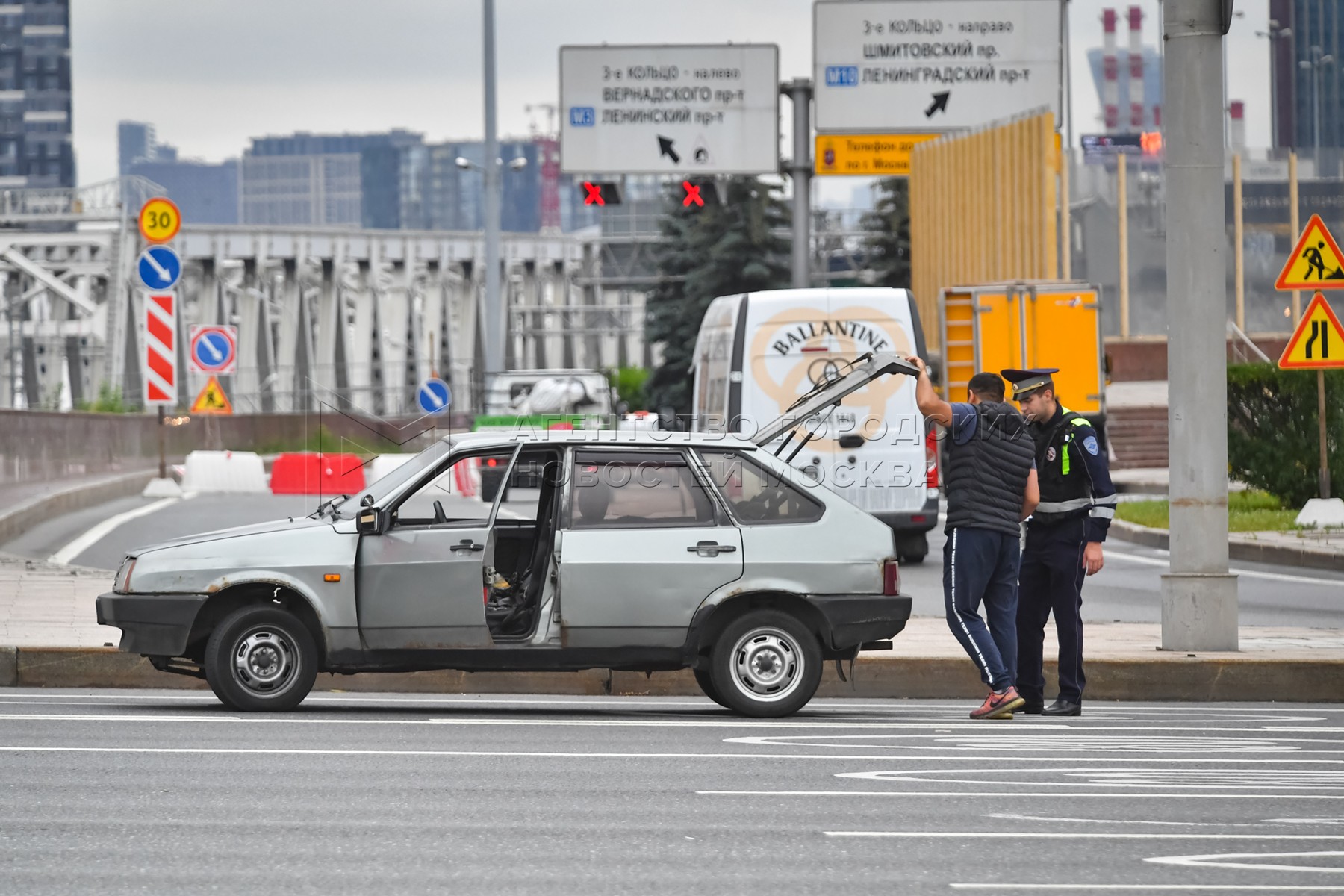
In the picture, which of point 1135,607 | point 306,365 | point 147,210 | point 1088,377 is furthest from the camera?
point 306,365

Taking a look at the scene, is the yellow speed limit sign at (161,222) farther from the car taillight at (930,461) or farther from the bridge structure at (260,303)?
the bridge structure at (260,303)

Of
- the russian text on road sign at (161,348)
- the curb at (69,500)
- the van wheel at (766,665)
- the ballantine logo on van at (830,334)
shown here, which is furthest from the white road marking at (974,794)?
the russian text on road sign at (161,348)

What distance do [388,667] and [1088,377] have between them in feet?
62.1

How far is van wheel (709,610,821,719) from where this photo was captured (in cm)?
991

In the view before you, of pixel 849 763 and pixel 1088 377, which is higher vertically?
pixel 1088 377

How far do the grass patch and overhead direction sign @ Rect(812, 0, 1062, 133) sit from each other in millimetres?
10977

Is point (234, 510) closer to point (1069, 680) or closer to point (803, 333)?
point (803, 333)

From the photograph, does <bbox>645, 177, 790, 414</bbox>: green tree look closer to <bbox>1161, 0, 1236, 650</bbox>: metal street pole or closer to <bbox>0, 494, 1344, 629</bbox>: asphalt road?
<bbox>0, 494, 1344, 629</bbox>: asphalt road

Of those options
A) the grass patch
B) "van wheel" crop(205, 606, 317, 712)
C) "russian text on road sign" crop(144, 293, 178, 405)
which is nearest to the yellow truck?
the grass patch

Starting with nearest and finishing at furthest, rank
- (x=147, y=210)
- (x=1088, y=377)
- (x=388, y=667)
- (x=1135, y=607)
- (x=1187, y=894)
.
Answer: (x=1187, y=894) < (x=388, y=667) < (x=1135, y=607) < (x=147, y=210) < (x=1088, y=377)

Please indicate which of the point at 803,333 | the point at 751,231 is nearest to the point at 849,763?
the point at 803,333

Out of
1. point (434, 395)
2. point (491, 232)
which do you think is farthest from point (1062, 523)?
point (491, 232)

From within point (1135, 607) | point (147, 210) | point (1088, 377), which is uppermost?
point (147, 210)

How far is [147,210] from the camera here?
24844 millimetres
